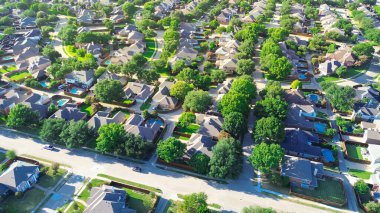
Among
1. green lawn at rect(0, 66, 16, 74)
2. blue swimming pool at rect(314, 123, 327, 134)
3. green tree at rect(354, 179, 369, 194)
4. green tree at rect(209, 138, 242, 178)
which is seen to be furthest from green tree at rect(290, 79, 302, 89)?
green lawn at rect(0, 66, 16, 74)

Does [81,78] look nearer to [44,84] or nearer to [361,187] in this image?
[44,84]

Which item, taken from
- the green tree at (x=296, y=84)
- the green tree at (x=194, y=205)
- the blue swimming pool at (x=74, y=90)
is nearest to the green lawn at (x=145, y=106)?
the blue swimming pool at (x=74, y=90)

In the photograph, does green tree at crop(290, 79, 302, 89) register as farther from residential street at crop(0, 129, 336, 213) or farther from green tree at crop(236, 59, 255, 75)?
residential street at crop(0, 129, 336, 213)

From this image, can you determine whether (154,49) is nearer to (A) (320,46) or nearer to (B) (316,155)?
(A) (320,46)

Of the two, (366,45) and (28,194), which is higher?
(366,45)

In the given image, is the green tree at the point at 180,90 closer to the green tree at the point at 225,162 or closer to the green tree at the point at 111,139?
the green tree at the point at 111,139

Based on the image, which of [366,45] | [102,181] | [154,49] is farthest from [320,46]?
[102,181]

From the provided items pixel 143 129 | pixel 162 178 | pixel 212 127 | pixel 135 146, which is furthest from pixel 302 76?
pixel 135 146
